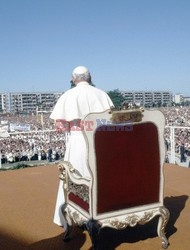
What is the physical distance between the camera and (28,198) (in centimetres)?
470

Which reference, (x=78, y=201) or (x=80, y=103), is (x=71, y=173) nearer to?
(x=78, y=201)

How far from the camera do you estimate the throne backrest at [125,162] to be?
2.40m

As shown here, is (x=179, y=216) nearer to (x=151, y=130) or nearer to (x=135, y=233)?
(x=135, y=233)

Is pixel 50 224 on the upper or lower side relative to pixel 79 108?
lower

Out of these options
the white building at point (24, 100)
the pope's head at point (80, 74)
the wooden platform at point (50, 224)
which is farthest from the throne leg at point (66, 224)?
the white building at point (24, 100)

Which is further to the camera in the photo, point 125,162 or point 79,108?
point 79,108

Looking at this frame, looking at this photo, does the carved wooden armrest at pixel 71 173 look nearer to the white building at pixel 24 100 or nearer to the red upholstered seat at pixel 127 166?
the red upholstered seat at pixel 127 166

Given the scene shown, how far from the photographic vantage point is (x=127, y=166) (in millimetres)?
2496

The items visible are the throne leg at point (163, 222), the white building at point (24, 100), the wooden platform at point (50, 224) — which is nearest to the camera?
the throne leg at point (163, 222)

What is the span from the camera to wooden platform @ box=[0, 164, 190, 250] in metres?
2.96

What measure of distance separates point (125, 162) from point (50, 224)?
1523mm

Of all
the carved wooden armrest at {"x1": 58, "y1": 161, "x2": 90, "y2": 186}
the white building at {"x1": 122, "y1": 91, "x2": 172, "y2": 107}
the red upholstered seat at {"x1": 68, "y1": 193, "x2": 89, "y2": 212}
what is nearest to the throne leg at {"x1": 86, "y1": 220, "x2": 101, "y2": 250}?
the red upholstered seat at {"x1": 68, "y1": 193, "x2": 89, "y2": 212}

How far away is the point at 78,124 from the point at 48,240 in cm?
116

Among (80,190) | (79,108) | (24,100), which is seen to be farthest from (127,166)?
(24,100)
